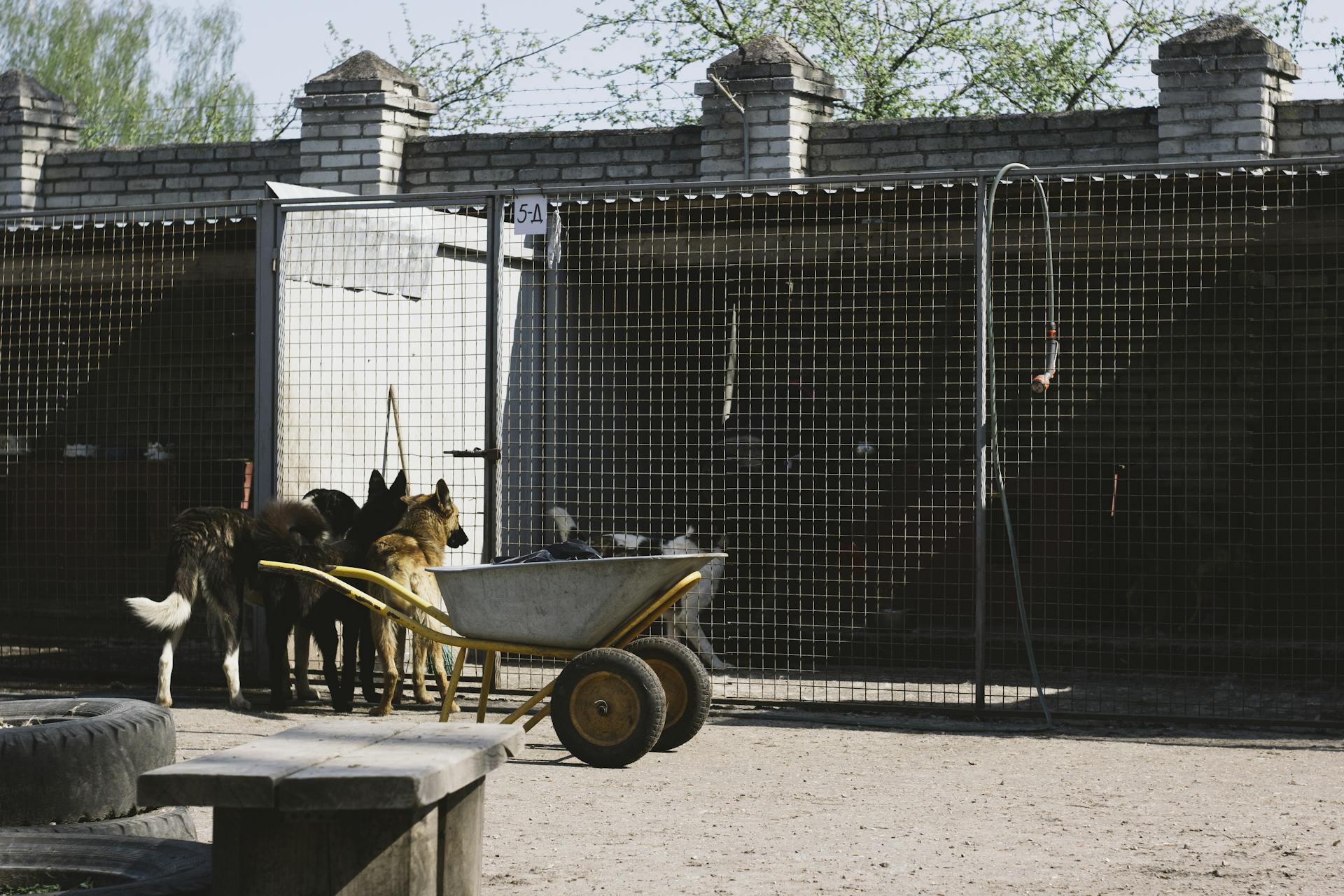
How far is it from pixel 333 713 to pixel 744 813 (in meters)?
3.23

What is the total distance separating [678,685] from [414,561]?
1.70 metres

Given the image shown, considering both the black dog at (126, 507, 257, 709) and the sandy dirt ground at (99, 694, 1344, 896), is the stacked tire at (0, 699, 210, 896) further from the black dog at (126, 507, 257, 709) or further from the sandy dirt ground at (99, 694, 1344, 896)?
the black dog at (126, 507, 257, 709)

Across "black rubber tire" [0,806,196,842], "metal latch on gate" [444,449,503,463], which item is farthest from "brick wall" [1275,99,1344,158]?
"black rubber tire" [0,806,196,842]

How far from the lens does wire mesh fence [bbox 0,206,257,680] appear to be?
402 inches

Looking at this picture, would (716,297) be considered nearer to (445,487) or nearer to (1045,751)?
(445,487)

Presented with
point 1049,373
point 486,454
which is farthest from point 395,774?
point 1049,373

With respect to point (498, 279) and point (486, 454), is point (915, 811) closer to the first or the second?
point (486, 454)

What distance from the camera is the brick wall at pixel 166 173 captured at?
515 inches

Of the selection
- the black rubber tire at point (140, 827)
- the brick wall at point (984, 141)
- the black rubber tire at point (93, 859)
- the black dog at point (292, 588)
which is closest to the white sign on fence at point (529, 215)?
the black dog at point (292, 588)

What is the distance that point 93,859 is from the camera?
4.43 meters

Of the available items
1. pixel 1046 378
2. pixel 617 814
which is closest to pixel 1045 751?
pixel 1046 378

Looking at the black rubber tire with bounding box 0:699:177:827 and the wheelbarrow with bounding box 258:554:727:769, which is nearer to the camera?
the black rubber tire with bounding box 0:699:177:827

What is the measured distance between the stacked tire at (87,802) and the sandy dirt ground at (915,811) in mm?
534

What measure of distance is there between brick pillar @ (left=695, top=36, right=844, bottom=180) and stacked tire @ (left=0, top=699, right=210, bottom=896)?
719 centimetres
